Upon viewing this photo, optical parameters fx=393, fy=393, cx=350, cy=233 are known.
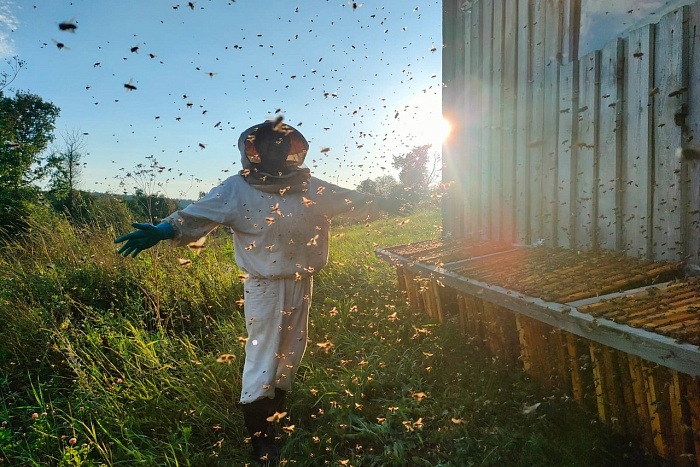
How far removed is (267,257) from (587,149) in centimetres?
275

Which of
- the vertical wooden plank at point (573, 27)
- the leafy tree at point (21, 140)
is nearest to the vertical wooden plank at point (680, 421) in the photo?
the vertical wooden plank at point (573, 27)

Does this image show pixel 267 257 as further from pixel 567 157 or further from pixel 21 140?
pixel 21 140

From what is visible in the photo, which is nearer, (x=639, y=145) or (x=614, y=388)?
(x=614, y=388)

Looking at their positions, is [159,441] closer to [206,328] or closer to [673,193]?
[206,328]

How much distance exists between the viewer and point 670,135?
2.63m

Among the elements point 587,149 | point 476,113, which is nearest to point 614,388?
point 587,149

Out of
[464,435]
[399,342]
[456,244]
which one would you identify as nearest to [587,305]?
[464,435]

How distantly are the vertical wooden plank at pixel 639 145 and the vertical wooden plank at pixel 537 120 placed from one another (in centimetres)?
89

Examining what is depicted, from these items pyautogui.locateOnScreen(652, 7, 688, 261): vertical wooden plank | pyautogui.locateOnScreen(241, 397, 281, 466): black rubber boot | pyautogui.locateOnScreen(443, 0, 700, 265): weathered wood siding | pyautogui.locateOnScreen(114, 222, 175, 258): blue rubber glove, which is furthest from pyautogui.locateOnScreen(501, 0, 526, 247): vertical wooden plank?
pyautogui.locateOnScreen(114, 222, 175, 258): blue rubber glove

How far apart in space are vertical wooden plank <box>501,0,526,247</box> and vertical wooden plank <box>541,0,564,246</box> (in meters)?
0.47

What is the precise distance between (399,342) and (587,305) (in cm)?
212

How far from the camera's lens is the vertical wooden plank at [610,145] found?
2.97m

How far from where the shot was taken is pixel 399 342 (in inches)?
155

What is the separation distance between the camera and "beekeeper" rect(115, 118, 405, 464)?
2.65m
